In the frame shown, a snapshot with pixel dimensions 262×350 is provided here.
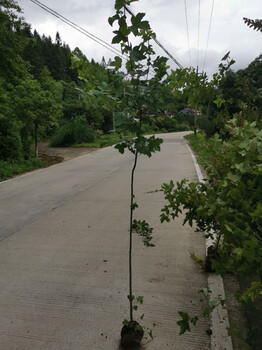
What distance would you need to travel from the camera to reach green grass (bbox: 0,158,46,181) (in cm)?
1070

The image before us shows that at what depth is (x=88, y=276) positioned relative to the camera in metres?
3.55

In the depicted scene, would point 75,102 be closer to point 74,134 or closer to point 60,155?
point 74,134

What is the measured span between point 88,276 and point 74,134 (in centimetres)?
1890

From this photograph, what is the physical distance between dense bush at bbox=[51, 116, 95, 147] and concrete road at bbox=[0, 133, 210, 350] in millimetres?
14684

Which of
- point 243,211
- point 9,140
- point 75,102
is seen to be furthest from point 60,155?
point 243,211

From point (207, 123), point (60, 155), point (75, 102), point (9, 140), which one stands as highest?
point (75, 102)

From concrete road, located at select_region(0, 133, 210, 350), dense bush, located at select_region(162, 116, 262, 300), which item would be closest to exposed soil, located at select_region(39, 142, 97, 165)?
concrete road, located at select_region(0, 133, 210, 350)

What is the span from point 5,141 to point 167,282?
10.9 m

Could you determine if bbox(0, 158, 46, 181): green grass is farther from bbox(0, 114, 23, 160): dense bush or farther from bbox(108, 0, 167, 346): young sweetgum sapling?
bbox(108, 0, 167, 346): young sweetgum sapling

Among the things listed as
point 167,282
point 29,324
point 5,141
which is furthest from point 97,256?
point 5,141

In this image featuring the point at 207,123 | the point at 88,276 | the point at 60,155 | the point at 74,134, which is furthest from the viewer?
the point at 74,134

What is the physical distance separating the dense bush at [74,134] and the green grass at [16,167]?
26.6ft

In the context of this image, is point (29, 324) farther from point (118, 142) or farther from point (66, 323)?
point (118, 142)

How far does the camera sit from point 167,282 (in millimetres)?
3340
